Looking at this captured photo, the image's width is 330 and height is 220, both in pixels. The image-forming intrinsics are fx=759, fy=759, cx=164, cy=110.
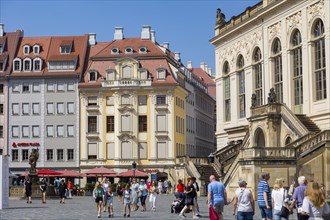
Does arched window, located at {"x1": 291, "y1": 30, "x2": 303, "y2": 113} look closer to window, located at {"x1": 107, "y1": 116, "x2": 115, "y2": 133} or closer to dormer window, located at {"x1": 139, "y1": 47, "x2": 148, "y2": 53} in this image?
window, located at {"x1": 107, "y1": 116, "x2": 115, "y2": 133}

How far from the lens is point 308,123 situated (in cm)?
5150

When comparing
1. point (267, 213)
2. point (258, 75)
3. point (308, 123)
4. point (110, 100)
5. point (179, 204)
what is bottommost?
point (179, 204)

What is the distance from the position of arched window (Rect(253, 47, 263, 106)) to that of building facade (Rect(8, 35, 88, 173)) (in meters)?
30.1

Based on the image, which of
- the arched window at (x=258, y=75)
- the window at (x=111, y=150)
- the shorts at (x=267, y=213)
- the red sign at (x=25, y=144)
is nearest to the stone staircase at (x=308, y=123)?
the arched window at (x=258, y=75)

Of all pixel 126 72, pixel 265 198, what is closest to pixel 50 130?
pixel 126 72

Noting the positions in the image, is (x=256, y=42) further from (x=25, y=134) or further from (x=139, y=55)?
(x=25, y=134)

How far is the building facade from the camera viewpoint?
86750 mm

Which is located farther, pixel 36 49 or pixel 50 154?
pixel 36 49

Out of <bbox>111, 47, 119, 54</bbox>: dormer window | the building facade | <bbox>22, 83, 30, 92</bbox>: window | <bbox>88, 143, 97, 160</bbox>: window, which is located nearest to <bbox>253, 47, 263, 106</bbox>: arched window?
<bbox>88, 143, 97, 160</bbox>: window

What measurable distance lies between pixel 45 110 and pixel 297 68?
40462 millimetres

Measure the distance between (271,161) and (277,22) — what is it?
606 inches

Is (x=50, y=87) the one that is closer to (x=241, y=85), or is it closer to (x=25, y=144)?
(x=25, y=144)

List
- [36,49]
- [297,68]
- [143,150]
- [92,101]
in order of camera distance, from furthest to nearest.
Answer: [36,49] → [92,101] → [143,150] → [297,68]

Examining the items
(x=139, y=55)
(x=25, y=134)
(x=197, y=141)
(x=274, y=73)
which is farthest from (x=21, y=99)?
(x=274, y=73)
